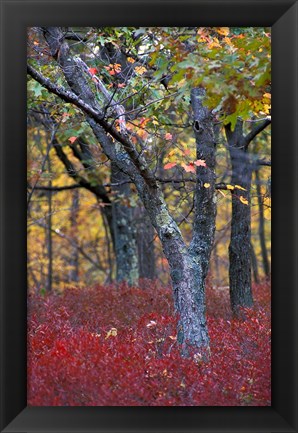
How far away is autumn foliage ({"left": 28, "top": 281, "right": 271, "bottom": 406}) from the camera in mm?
6160

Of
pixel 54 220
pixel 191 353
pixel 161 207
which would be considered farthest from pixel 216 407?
pixel 54 220

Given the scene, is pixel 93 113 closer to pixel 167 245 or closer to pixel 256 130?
pixel 167 245

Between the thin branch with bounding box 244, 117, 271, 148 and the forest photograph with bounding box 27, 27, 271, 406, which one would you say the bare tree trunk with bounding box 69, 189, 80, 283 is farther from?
the thin branch with bounding box 244, 117, 271, 148

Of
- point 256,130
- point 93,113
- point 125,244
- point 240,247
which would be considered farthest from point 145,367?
point 125,244

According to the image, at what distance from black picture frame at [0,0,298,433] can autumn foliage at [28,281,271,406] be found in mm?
177

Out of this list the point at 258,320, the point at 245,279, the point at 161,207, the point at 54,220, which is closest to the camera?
the point at 161,207
